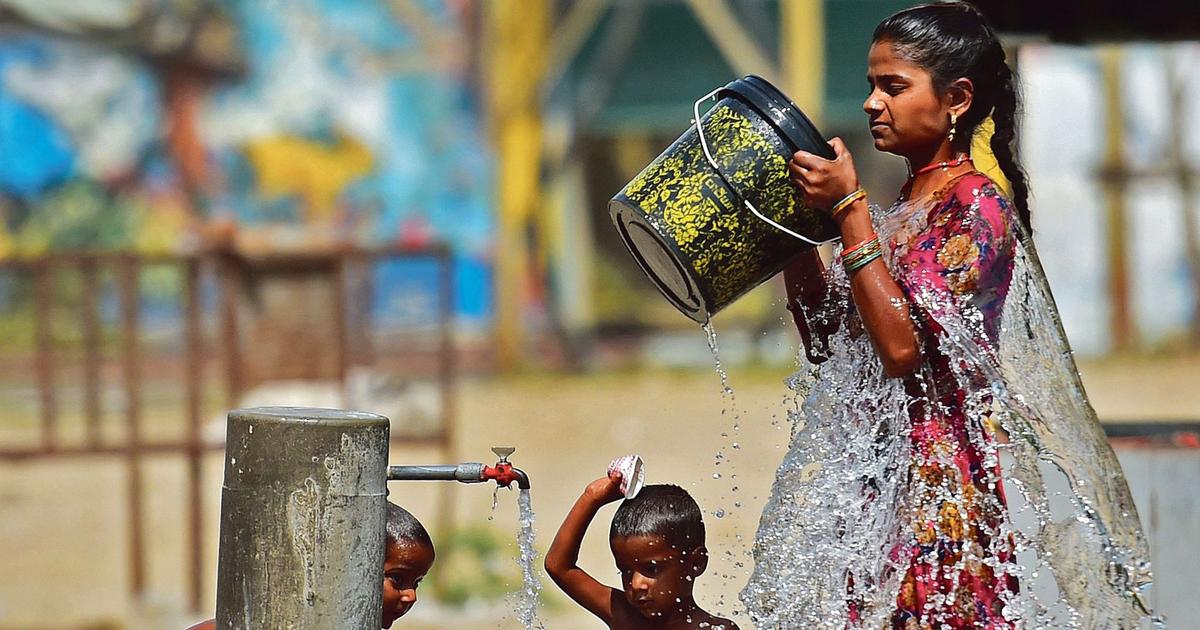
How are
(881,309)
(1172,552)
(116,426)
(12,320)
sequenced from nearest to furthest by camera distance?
(881,309)
(1172,552)
(116,426)
(12,320)

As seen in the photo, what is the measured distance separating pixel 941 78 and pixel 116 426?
9.56m

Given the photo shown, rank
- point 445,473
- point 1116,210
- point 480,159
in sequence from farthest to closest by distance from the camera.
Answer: point 480,159 → point 1116,210 → point 445,473

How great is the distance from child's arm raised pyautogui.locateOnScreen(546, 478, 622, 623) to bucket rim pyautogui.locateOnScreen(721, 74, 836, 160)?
26.2 inches

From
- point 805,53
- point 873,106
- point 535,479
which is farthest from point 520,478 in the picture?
point 805,53

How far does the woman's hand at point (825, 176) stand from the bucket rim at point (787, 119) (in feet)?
0.12

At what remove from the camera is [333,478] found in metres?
2.26

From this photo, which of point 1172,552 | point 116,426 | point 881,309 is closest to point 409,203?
point 116,426

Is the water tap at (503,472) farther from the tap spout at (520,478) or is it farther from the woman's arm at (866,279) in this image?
the woman's arm at (866,279)

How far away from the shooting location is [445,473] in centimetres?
248

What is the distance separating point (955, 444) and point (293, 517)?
0.97 metres

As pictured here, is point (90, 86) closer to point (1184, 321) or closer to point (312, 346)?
point (312, 346)

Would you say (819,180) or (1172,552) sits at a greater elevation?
(819,180)

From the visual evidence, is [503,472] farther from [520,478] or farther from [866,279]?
[866,279]

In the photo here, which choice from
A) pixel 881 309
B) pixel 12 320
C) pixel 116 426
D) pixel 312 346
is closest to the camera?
pixel 881 309
